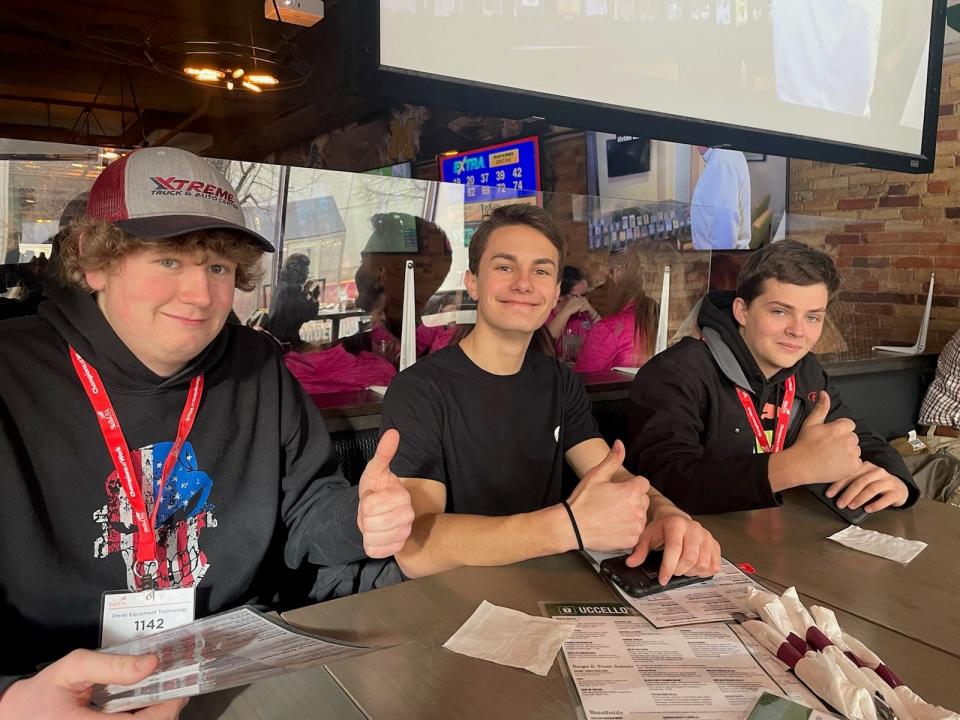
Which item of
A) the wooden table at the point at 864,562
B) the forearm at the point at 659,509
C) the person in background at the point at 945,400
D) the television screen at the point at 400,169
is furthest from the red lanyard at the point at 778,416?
the television screen at the point at 400,169

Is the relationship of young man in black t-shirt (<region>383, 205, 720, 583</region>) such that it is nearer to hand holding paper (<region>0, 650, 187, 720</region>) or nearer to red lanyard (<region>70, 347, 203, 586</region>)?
red lanyard (<region>70, 347, 203, 586</region>)

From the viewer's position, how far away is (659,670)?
3.13 feet

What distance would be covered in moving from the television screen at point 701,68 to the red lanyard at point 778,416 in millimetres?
923

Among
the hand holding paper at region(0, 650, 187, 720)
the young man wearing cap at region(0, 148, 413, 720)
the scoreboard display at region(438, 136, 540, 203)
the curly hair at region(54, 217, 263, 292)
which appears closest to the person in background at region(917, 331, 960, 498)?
the scoreboard display at region(438, 136, 540, 203)

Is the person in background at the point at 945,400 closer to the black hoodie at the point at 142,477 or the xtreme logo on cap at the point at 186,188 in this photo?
the black hoodie at the point at 142,477

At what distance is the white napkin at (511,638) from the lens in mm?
975

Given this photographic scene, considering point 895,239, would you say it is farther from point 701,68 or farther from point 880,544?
point 880,544

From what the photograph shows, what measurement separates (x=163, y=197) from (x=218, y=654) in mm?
811

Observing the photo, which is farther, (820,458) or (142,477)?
(820,458)

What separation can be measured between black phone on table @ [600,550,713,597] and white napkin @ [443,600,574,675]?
17 centimetres

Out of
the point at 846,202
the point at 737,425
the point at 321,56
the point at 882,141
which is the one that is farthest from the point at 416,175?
the point at 737,425

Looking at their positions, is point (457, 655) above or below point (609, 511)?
below

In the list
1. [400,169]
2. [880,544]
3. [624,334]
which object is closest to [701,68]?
[624,334]

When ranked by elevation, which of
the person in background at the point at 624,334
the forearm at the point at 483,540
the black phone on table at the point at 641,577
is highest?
the person in background at the point at 624,334
